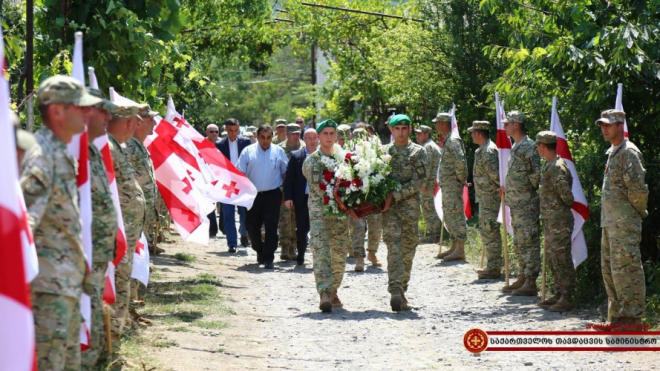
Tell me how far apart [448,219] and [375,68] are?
16.8 meters

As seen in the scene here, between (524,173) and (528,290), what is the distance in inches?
60.8

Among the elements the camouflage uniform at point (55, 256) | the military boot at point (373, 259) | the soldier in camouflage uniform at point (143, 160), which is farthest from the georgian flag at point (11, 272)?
the military boot at point (373, 259)

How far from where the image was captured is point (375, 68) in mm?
32688

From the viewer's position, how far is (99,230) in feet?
22.7

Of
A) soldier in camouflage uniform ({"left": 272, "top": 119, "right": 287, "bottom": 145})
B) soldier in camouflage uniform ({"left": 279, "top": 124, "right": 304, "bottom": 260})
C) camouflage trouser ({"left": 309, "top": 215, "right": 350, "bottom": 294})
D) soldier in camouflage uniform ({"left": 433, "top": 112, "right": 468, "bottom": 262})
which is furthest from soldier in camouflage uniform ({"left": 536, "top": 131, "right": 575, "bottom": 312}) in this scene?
soldier in camouflage uniform ({"left": 272, "top": 119, "right": 287, "bottom": 145})

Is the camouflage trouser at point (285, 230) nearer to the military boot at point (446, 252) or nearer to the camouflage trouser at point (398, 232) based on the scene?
the military boot at point (446, 252)

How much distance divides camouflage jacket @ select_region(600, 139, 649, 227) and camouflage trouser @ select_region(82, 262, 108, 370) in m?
5.29

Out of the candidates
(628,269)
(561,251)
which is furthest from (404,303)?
(628,269)

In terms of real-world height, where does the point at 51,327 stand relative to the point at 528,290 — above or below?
above

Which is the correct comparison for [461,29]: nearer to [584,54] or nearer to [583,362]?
[584,54]

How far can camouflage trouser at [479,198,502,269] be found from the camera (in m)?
14.1

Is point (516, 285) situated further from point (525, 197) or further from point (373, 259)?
point (373, 259)

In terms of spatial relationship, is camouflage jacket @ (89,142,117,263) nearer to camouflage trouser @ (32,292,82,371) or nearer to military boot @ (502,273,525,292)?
camouflage trouser @ (32,292,82,371)

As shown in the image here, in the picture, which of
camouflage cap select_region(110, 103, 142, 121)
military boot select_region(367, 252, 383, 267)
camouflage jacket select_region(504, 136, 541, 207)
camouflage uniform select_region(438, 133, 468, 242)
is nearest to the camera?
camouflage cap select_region(110, 103, 142, 121)
